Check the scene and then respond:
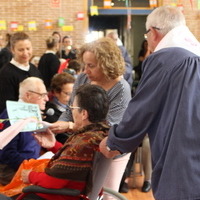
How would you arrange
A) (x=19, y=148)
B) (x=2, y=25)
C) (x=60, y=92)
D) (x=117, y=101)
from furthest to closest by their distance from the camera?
(x=2, y=25)
(x=60, y=92)
(x=19, y=148)
(x=117, y=101)

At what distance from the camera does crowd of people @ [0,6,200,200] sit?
180 centimetres

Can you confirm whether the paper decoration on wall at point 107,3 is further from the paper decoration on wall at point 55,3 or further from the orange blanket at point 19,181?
the orange blanket at point 19,181

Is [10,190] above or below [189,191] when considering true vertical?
below

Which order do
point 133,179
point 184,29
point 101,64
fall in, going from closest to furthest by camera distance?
point 184,29 < point 101,64 < point 133,179

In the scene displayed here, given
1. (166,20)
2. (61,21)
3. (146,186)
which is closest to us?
(166,20)

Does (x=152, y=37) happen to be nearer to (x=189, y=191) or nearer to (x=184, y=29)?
(x=184, y=29)

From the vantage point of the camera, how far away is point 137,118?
1944mm

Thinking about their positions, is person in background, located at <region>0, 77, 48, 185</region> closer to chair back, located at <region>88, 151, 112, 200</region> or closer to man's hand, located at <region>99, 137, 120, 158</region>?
chair back, located at <region>88, 151, 112, 200</region>

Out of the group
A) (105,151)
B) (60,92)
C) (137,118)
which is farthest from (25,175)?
(60,92)

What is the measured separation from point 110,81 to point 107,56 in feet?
0.58

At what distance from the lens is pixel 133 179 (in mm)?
4785

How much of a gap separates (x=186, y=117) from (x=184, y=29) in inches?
18.7

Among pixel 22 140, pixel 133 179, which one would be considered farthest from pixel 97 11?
pixel 22 140

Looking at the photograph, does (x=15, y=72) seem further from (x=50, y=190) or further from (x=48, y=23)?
(x=48, y=23)
